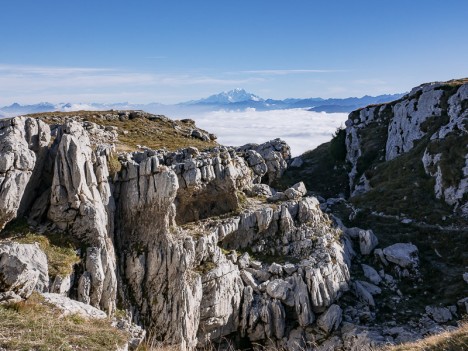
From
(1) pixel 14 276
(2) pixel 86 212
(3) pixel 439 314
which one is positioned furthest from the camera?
(3) pixel 439 314

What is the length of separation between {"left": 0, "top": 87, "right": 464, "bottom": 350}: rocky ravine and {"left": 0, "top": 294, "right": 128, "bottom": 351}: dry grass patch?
22.3ft

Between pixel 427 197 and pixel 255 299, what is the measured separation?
3184cm

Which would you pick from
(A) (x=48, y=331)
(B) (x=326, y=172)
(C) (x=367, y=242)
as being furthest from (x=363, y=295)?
(B) (x=326, y=172)

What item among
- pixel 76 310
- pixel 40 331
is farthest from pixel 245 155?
pixel 40 331

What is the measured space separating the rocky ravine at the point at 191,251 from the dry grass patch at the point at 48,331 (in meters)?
6.79

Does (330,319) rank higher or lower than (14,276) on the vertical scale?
lower

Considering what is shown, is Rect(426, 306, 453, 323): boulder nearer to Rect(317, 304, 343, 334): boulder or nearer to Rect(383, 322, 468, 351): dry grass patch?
Rect(317, 304, 343, 334): boulder

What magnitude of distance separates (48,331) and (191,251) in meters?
18.0

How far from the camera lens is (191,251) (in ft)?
103

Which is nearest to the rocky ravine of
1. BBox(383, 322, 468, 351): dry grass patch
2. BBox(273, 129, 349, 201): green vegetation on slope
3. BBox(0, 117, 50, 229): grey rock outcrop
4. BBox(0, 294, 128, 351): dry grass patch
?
BBox(0, 117, 50, 229): grey rock outcrop

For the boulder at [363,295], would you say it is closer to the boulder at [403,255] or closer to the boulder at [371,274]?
the boulder at [371,274]

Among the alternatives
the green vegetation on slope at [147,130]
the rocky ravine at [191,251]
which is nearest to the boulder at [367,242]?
the rocky ravine at [191,251]

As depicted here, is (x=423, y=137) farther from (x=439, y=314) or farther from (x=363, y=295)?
(x=363, y=295)

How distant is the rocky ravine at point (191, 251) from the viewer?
28031 mm
